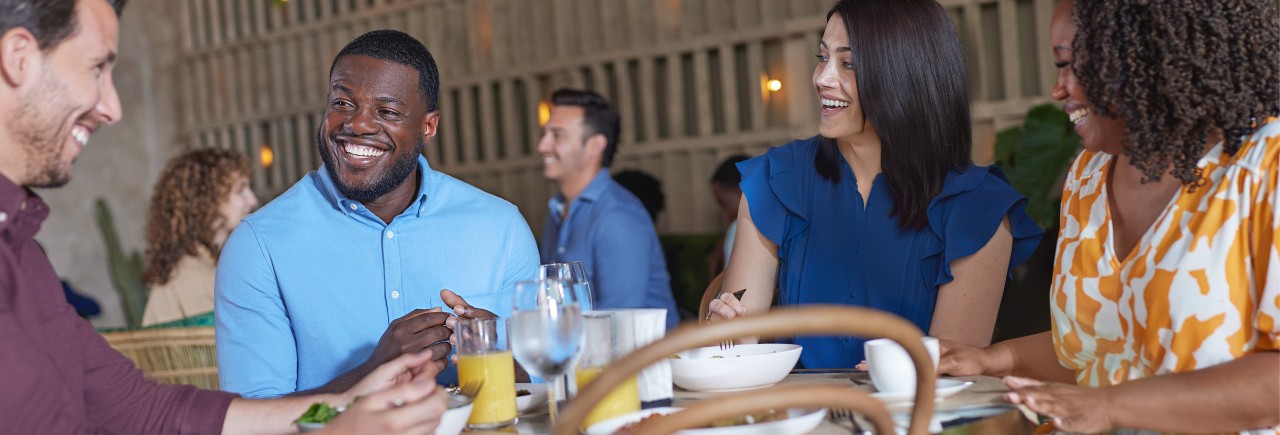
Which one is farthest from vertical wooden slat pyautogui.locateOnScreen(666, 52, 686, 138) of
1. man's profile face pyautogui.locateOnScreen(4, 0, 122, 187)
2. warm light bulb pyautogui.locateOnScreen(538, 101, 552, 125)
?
man's profile face pyautogui.locateOnScreen(4, 0, 122, 187)

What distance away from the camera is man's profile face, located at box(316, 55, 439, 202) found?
224 cm

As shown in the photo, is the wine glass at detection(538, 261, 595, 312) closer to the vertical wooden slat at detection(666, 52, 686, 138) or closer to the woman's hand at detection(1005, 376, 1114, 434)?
the woman's hand at detection(1005, 376, 1114, 434)

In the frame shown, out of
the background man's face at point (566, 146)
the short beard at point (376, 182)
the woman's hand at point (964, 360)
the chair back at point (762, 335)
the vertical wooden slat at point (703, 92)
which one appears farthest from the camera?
the vertical wooden slat at point (703, 92)

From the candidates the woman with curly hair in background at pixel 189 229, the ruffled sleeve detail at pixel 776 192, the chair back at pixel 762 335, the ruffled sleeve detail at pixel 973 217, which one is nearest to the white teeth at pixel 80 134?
the chair back at pixel 762 335

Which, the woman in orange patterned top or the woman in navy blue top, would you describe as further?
the woman in navy blue top

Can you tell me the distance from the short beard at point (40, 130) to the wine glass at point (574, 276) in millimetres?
636

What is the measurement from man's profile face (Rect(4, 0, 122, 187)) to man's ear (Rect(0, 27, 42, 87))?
0.01 meters

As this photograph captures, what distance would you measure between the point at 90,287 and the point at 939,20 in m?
8.53

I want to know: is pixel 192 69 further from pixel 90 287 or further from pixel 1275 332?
pixel 1275 332

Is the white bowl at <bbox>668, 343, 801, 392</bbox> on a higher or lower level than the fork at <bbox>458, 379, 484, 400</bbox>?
lower

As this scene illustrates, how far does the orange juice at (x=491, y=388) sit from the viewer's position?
1535 millimetres

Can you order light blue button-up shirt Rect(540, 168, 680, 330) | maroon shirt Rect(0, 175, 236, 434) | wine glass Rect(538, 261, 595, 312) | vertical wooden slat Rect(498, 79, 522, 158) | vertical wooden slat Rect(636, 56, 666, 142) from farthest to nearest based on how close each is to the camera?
vertical wooden slat Rect(498, 79, 522, 158), vertical wooden slat Rect(636, 56, 666, 142), light blue button-up shirt Rect(540, 168, 680, 330), wine glass Rect(538, 261, 595, 312), maroon shirt Rect(0, 175, 236, 434)

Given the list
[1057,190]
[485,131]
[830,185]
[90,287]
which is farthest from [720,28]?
[90,287]

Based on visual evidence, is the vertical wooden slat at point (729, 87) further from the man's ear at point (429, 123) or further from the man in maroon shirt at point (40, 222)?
the man in maroon shirt at point (40, 222)
